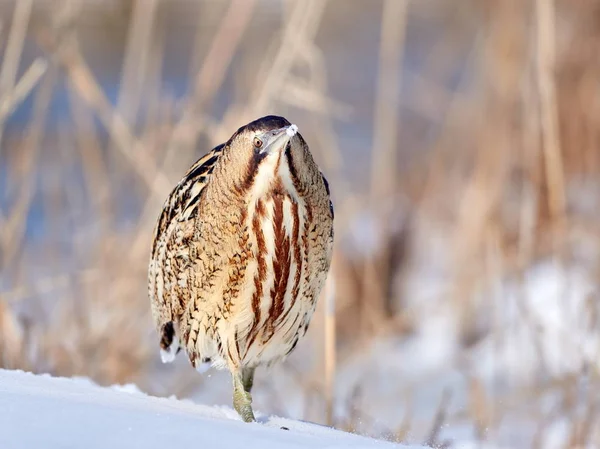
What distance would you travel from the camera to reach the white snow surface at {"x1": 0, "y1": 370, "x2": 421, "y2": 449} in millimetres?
1489

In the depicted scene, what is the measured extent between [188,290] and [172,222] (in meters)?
0.22

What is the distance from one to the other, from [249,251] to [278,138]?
11.5 inches

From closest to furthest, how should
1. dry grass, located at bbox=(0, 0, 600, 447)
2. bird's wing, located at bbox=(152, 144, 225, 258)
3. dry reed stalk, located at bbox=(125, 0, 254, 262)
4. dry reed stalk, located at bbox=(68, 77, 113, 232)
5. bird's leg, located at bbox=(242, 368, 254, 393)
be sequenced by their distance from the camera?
bird's wing, located at bbox=(152, 144, 225, 258), bird's leg, located at bbox=(242, 368, 254, 393), dry grass, located at bbox=(0, 0, 600, 447), dry reed stalk, located at bbox=(125, 0, 254, 262), dry reed stalk, located at bbox=(68, 77, 113, 232)

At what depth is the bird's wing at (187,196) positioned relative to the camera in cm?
257

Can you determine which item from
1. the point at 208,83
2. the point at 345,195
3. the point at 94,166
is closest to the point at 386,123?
the point at 345,195

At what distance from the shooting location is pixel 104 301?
12.6ft

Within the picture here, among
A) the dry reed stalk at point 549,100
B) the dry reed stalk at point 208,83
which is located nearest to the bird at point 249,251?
the dry reed stalk at point 208,83

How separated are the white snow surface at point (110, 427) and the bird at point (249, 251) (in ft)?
1.51

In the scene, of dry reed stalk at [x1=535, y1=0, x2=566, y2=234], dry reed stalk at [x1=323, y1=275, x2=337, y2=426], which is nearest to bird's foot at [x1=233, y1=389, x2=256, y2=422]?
dry reed stalk at [x1=323, y1=275, x2=337, y2=426]

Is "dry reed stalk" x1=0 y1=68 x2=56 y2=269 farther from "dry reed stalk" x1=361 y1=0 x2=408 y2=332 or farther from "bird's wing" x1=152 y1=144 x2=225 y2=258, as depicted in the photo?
"dry reed stalk" x1=361 y1=0 x2=408 y2=332

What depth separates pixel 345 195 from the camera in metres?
4.09

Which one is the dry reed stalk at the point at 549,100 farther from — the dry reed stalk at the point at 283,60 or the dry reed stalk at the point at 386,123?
the dry reed stalk at the point at 283,60

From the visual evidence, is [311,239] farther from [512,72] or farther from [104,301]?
[512,72]

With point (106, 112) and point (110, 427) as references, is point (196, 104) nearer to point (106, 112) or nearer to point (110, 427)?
point (106, 112)
